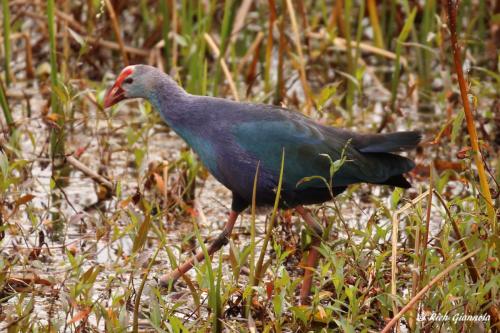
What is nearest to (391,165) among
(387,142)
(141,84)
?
(387,142)

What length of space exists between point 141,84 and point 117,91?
0.38ft

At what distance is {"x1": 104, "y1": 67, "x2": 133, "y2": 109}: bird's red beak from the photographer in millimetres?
3439

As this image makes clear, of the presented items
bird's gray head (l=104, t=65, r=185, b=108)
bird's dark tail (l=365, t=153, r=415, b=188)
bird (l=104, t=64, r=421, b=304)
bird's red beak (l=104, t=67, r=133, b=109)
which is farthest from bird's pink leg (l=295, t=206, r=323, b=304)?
bird's red beak (l=104, t=67, r=133, b=109)

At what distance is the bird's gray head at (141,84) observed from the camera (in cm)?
335

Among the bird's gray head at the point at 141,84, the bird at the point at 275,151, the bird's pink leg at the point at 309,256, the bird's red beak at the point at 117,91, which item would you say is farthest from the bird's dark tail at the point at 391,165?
the bird's red beak at the point at 117,91

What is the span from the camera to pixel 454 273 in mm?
2754

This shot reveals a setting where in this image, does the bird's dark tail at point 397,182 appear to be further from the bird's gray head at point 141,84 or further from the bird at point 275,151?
the bird's gray head at point 141,84

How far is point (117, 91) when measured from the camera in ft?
11.4

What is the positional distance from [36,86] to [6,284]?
2426 mm

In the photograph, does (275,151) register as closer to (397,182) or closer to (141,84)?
(397,182)

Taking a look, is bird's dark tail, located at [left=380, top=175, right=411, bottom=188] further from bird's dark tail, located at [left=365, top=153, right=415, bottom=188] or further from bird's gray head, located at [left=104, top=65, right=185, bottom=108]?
bird's gray head, located at [left=104, top=65, right=185, bottom=108]

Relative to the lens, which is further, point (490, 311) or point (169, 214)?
point (169, 214)

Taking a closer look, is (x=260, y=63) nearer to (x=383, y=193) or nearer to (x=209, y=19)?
(x=209, y=19)

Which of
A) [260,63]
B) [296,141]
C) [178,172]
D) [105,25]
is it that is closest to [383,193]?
[178,172]
